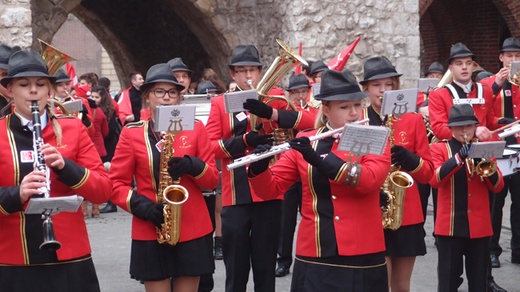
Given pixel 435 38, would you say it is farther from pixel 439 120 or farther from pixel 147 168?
pixel 147 168

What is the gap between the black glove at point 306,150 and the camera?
4875mm

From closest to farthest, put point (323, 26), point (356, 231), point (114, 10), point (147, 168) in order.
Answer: point (356, 231) < point (147, 168) < point (323, 26) < point (114, 10)

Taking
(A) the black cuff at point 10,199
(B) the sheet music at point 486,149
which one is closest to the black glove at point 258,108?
(B) the sheet music at point 486,149

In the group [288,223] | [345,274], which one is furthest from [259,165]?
[288,223]

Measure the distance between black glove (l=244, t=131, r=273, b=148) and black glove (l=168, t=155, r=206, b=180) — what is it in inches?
32.9

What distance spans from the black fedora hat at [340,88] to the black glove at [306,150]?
1.04ft

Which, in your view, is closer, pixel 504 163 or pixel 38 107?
pixel 38 107

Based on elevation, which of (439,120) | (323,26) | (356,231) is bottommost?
(356,231)

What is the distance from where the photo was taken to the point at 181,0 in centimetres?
1655

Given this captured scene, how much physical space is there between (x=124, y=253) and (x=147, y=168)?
174 inches

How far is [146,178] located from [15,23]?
762cm

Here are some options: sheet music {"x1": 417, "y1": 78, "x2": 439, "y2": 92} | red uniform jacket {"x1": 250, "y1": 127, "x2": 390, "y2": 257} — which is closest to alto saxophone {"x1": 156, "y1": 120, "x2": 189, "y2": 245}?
red uniform jacket {"x1": 250, "y1": 127, "x2": 390, "y2": 257}

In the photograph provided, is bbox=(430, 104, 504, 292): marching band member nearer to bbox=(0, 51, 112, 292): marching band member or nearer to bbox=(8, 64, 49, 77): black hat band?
bbox=(0, 51, 112, 292): marching band member

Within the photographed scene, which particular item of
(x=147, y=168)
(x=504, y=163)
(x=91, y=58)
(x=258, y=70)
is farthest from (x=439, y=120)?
(x=91, y=58)
